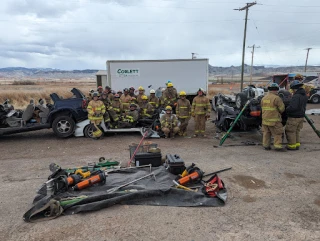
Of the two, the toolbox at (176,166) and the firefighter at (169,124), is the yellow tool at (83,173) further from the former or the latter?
the firefighter at (169,124)

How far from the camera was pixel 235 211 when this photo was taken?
3.85 m

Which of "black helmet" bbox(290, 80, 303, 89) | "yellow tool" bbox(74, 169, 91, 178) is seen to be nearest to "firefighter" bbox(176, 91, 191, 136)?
"black helmet" bbox(290, 80, 303, 89)

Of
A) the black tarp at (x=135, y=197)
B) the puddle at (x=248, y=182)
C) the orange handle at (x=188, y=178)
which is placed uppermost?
the orange handle at (x=188, y=178)

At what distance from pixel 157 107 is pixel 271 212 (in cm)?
714

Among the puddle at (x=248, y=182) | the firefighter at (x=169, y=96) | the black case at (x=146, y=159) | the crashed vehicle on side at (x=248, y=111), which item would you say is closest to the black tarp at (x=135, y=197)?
the puddle at (x=248, y=182)

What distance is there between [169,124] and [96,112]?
7.47 feet

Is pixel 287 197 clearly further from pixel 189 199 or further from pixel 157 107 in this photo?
pixel 157 107

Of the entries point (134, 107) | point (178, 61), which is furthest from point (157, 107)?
point (178, 61)

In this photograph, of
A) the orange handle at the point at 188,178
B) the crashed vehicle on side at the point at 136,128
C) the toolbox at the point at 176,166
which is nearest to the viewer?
the orange handle at the point at 188,178

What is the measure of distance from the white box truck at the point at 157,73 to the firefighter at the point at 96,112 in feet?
19.8

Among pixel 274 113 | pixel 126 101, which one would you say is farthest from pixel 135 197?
pixel 126 101

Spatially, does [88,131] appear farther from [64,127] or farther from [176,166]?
[176,166]

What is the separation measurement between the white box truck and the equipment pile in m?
9.85

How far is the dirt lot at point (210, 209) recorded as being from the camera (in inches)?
131
